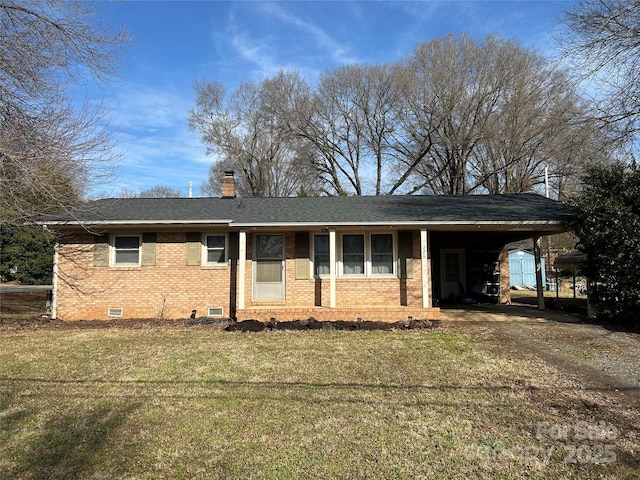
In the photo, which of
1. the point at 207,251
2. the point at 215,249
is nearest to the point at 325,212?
the point at 215,249

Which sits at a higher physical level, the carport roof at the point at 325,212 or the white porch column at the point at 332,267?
the carport roof at the point at 325,212

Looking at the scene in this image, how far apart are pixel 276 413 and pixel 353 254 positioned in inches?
296

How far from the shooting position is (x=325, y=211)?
39.8 feet

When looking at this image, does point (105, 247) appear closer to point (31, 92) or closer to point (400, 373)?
point (31, 92)

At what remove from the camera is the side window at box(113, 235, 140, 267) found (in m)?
12.1

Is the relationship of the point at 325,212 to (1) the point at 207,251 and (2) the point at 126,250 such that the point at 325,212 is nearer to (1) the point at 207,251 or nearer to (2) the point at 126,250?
(1) the point at 207,251

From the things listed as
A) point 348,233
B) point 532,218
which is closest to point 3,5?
point 348,233

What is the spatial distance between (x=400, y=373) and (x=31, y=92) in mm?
9817

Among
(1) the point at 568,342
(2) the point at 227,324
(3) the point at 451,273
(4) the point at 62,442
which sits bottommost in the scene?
(4) the point at 62,442

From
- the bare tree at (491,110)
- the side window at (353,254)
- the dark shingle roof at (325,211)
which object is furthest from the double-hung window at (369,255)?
the bare tree at (491,110)

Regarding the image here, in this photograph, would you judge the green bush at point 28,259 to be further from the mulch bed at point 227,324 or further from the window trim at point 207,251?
the window trim at point 207,251

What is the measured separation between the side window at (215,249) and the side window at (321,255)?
2641 mm

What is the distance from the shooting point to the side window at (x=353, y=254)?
11945 millimetres

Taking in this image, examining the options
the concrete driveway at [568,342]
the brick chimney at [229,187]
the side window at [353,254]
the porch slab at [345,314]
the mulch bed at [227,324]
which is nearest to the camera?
the concrete driveway at [568,342]
